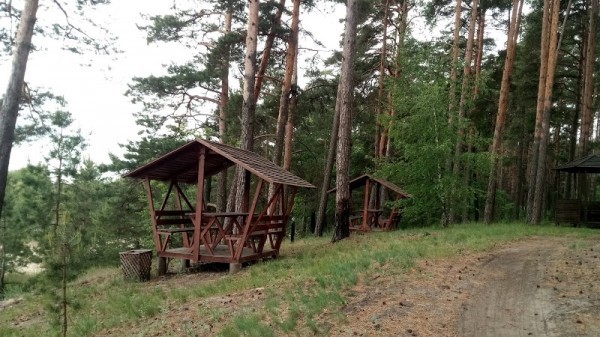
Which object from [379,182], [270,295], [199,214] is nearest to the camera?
[270,295]

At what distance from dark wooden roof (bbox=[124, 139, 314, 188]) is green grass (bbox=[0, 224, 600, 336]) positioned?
2.17 m

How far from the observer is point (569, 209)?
17.5 metres

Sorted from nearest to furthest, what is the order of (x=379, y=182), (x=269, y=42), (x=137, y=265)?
(x=137, y=265)
(x=269, y=42)
(x=379, y=182)

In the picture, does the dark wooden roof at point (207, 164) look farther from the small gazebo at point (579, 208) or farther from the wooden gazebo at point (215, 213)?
the small gazebo at point (579, 208)

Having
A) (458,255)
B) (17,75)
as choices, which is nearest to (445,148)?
(458,255)

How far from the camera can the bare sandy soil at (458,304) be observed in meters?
4.72

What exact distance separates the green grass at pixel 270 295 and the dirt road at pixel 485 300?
39cm

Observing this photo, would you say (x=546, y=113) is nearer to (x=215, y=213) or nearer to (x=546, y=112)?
(x=546, y=112)

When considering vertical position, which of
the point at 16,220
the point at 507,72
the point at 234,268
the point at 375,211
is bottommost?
the point at 16,220

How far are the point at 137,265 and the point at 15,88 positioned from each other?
5022mm

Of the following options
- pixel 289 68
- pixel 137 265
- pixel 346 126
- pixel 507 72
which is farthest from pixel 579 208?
pixel 137 265

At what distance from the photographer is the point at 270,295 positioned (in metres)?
6.65

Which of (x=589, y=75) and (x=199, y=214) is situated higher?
(x=589, y=75)

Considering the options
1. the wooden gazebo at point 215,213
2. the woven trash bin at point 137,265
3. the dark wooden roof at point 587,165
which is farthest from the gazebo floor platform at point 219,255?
the dark wooden roof at point 587,165
